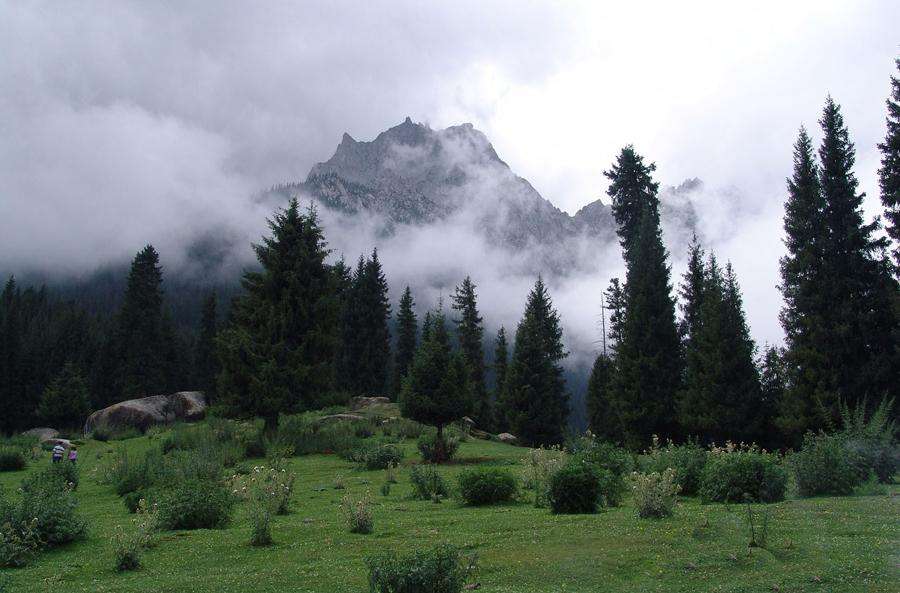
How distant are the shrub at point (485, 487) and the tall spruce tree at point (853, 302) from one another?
833 inches

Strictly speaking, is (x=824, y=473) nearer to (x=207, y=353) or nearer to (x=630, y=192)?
(x=630, y=192)

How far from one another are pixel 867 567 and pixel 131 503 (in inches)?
596

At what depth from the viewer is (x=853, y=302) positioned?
3083 centimetres

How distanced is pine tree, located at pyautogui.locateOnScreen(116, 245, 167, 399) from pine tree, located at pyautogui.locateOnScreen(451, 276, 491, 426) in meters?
Result: 32.2

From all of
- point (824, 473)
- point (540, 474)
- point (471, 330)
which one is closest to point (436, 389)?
point (540, 474)

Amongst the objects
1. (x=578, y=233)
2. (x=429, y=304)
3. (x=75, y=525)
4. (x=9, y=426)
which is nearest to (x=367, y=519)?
(x=75, y=525)

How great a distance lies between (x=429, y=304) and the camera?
128 m

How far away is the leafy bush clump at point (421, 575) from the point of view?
6.28m

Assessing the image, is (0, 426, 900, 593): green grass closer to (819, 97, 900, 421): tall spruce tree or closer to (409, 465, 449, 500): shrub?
(409, 465, 449, 500): shrub

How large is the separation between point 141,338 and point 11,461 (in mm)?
41917

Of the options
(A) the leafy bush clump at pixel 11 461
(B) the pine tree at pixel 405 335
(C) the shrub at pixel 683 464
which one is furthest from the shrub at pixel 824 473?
(B) the pine tree at pixel 405 335

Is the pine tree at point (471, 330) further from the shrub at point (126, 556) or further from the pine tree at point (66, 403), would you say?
the shrub at point (126, 556)

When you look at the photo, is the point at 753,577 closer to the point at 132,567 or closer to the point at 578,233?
the point at 132,567

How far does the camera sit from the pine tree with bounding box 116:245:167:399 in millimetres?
62656
